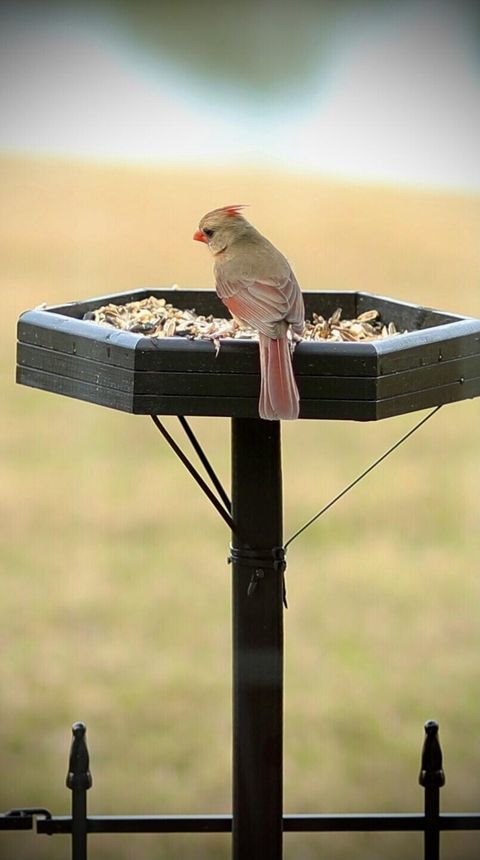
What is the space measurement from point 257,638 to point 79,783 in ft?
1.17

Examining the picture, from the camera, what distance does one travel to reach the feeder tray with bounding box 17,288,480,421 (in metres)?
1.17

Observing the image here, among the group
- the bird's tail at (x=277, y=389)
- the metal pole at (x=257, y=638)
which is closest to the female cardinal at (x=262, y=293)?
the bird's tail at (x=277, y=389)

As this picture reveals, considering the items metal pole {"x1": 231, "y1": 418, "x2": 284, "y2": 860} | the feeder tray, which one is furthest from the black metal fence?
the feeder tray

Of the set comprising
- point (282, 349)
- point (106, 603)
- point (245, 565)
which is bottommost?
point (106, 603)

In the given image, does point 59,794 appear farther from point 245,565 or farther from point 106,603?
point 245,565

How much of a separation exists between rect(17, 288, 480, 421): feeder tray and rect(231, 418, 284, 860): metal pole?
174 mm

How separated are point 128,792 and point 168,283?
93cm

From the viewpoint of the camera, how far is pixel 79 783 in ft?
5.17

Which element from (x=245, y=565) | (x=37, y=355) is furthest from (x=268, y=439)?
(x=37, y=355)

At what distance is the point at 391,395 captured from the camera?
1191mm

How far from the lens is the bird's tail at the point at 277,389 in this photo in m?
1.13

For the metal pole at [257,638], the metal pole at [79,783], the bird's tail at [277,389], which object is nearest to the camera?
the bird's tail at [277,389]

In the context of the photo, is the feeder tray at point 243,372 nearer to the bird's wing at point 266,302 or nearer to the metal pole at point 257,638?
the bird's wing at point 266,302

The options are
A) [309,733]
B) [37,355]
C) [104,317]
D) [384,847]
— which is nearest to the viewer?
[37,355]
